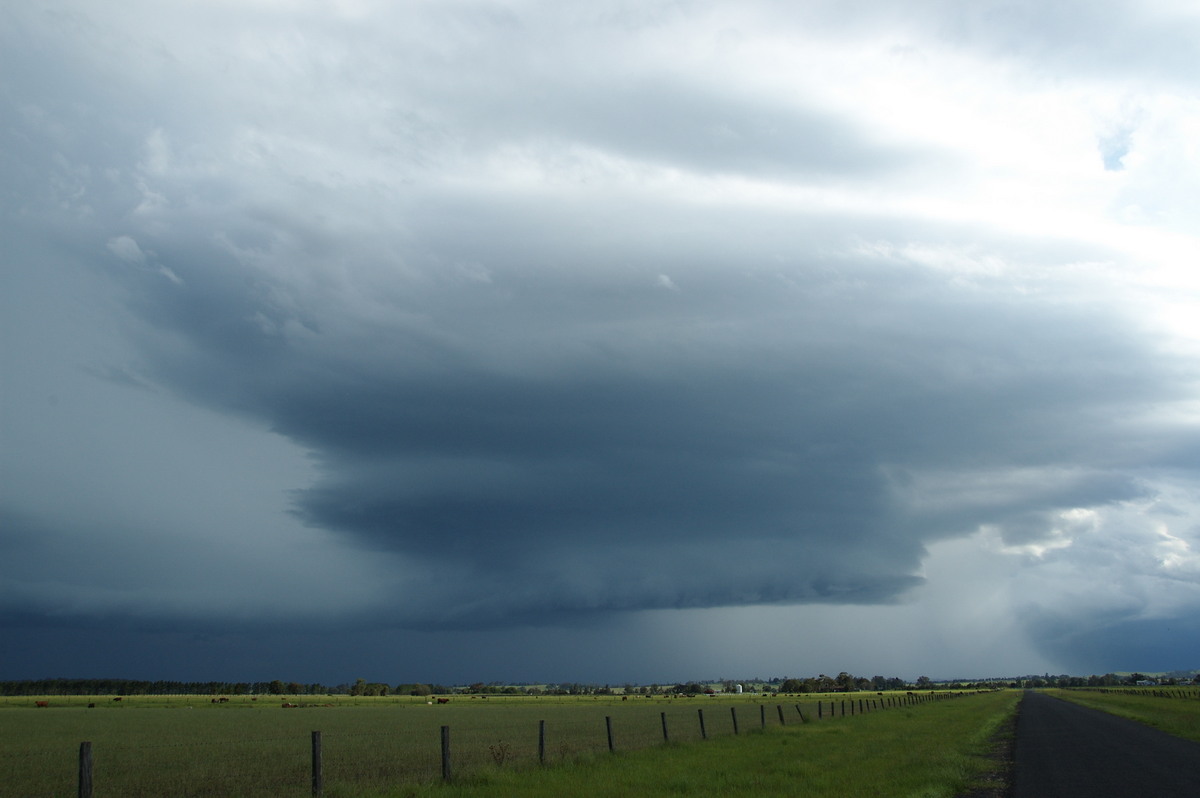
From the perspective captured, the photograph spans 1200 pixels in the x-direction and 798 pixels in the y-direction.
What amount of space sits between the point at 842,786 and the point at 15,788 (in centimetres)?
2139

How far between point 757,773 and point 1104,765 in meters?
11.6

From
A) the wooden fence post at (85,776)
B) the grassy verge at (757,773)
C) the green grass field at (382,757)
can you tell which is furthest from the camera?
the green grass field at (382,757)

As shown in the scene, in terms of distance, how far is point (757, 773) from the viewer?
21.8 m

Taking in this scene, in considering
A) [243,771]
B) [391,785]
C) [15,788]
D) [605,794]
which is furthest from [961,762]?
[15,788]

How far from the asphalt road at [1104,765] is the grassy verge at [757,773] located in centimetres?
141

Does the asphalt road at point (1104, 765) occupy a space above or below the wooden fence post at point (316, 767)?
below

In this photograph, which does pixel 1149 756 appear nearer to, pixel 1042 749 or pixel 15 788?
pixel 1042 749

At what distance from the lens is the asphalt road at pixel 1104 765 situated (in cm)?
1903

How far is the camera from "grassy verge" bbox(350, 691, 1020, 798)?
18344 mm

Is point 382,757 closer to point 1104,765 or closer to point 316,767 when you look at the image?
point 316,767

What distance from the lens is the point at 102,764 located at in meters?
28.2

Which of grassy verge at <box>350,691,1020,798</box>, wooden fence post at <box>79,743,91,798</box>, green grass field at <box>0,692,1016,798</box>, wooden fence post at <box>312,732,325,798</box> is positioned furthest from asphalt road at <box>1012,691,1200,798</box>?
wooden fence post at <box>79,743,91,798</box>

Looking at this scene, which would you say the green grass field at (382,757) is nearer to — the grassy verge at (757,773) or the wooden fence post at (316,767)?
the grassy verge at (757,773)

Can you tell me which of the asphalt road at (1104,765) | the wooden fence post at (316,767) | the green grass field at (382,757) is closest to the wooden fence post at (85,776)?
the wooden fence post at (316,767)
